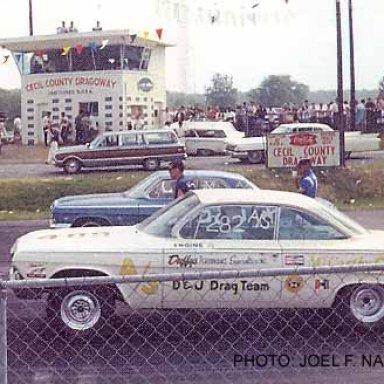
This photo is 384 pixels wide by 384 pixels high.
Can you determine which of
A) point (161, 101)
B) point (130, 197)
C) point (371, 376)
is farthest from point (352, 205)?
point (161, 101)

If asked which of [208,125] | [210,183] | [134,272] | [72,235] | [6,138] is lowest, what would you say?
[134,272]

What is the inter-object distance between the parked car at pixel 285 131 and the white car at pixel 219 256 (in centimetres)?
2219

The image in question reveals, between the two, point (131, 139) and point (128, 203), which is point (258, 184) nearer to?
point (131, 139)

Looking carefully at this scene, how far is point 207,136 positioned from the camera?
35.9 metres

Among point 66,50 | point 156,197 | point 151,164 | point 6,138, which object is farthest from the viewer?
point 6,138

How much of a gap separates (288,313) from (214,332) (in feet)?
2.40

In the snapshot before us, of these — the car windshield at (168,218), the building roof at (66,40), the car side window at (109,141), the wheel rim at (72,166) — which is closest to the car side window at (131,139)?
the car side window at (109,141)

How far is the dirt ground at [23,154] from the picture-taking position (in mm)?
36888

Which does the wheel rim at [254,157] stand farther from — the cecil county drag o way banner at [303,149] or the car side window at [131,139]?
the cecil county drag o way banner at [303,149]

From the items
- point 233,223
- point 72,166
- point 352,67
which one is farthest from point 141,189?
point 352,67

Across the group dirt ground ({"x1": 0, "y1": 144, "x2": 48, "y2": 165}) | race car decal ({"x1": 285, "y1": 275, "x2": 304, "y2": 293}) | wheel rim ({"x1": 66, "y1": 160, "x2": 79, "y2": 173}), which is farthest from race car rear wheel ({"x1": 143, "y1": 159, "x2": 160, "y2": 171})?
race car decal ({"x1": 285, "y1": 275, "x2": 304, "y2": 293})

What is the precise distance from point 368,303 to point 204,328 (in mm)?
1565

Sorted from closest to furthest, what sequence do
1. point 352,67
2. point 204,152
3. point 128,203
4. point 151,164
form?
point 128,203 → point 151,164 → point 204,152 → point 352,67

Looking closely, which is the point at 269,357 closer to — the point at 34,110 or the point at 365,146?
the point at 365,146
